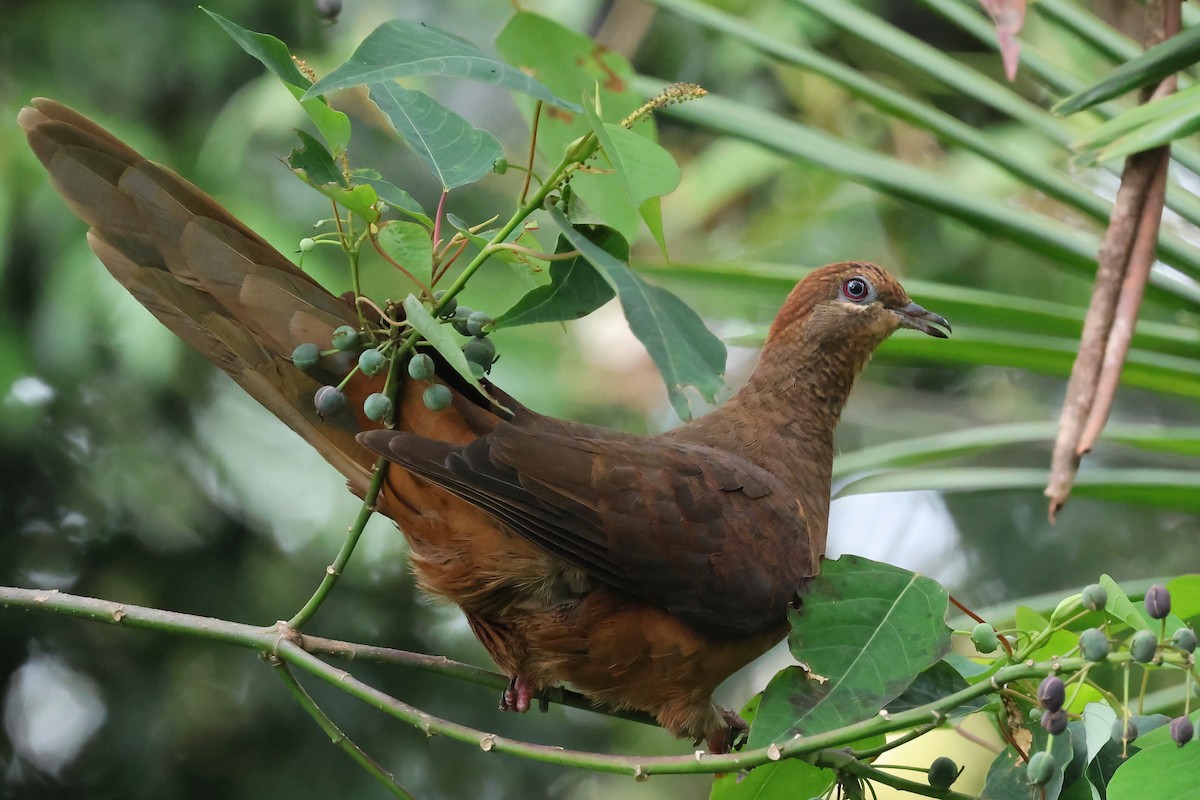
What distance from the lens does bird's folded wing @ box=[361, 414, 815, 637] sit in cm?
196

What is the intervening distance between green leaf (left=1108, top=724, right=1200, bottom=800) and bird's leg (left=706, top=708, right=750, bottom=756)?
3.42 feet

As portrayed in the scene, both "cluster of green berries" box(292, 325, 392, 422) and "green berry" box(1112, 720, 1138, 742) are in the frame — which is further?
Result: "cluster of green berries" box(292, 325, 392, 422)

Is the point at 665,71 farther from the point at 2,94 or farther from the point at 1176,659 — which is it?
the point at 1176,659

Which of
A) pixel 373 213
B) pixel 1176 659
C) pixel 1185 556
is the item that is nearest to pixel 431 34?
pixel 373 213

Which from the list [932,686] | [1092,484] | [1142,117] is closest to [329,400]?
[932,686]

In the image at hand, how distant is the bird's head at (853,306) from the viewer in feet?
8.59

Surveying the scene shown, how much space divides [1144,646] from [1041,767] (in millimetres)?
189

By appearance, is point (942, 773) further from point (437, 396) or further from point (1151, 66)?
point (1151, 66)

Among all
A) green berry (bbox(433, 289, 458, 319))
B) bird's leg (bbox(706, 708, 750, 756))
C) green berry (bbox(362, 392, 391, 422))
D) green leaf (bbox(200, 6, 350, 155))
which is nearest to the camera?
green leaf (bbox(200, 6, 350, 155))

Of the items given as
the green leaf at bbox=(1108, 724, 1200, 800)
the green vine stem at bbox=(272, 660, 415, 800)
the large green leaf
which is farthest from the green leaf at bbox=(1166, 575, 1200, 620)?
the green vine stem at bbox=(272, 660, 415, 800)

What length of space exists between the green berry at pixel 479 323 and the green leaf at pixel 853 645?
0.50 meters

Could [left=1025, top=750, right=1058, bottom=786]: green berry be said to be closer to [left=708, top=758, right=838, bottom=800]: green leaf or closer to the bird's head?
[left=708, top=758, right=838, bottom=800]: green leaf

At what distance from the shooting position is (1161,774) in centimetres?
127

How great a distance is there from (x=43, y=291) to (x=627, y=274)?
3.07 metres
